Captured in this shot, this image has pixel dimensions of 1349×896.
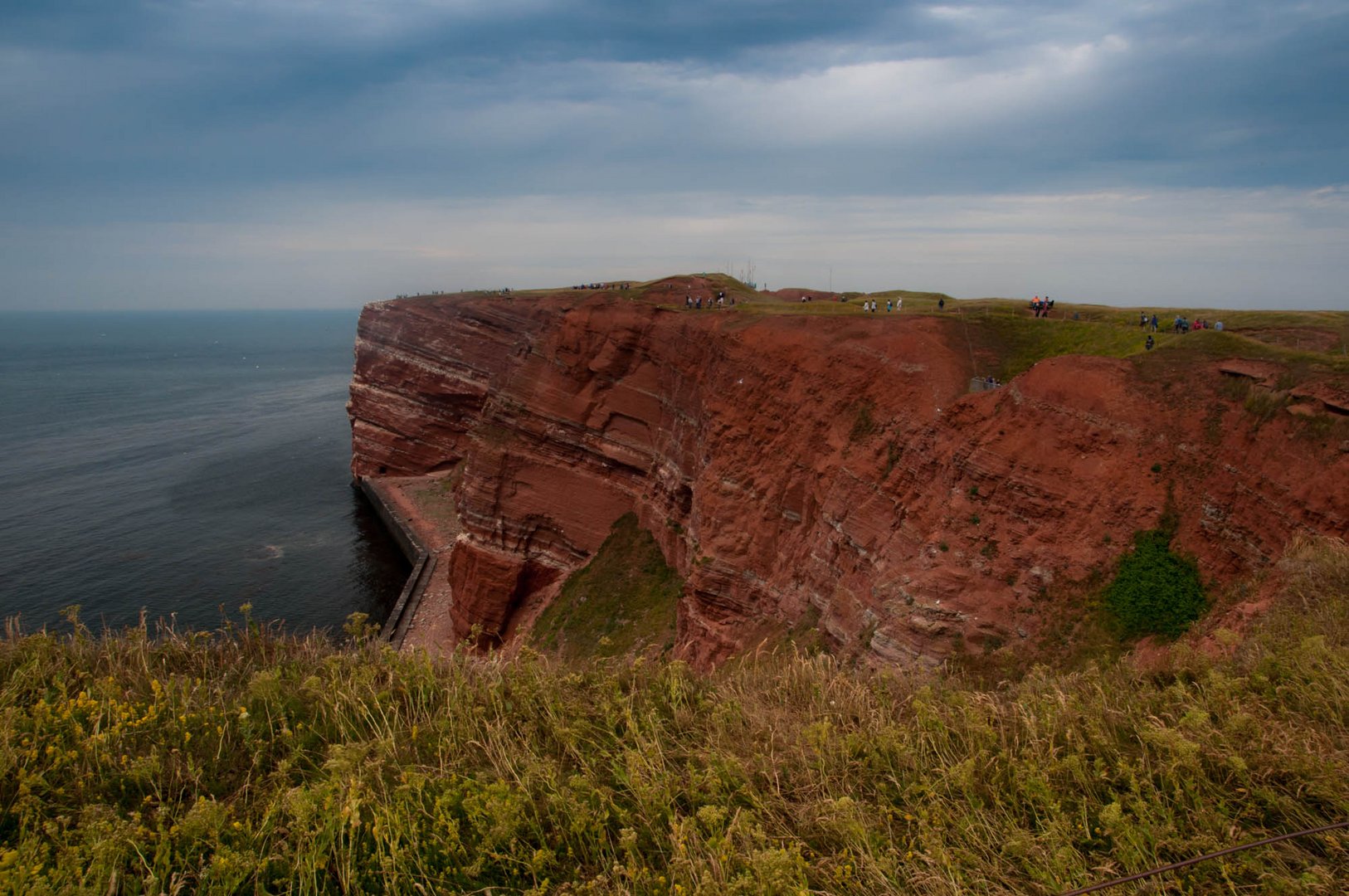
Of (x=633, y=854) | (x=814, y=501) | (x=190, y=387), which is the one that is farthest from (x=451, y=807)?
(x=190, y=387)

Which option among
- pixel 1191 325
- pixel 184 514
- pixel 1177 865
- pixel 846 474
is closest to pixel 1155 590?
pixel 846 474

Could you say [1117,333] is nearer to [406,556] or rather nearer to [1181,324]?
[1181,324]

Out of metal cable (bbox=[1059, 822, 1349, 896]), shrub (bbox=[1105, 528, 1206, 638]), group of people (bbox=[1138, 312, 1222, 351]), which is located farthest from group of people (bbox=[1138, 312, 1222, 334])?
metal cable (bbox=[1059, 822, 1349, 896])

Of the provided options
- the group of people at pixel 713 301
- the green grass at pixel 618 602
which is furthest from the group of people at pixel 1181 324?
the green grass at pixel 618 602

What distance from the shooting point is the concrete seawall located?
129 feet

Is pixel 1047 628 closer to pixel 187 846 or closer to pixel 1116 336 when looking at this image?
pixel 1116 336

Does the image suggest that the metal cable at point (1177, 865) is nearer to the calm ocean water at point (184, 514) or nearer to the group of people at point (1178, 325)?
the group of people at point (1178, 325)

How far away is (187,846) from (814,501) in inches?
788

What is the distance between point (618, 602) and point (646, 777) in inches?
968

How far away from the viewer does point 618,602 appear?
103 ft

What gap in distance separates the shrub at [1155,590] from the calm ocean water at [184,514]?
22.3m

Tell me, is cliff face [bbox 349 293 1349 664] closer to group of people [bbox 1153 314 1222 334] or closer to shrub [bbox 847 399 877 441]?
shrub [bbox 847 399 877 441]

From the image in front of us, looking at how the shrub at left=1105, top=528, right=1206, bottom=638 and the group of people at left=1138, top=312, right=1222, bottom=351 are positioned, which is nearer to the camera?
the shrub at left=1105, top=528, right=1206, bottom=638

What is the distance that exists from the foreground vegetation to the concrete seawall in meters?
27.2
